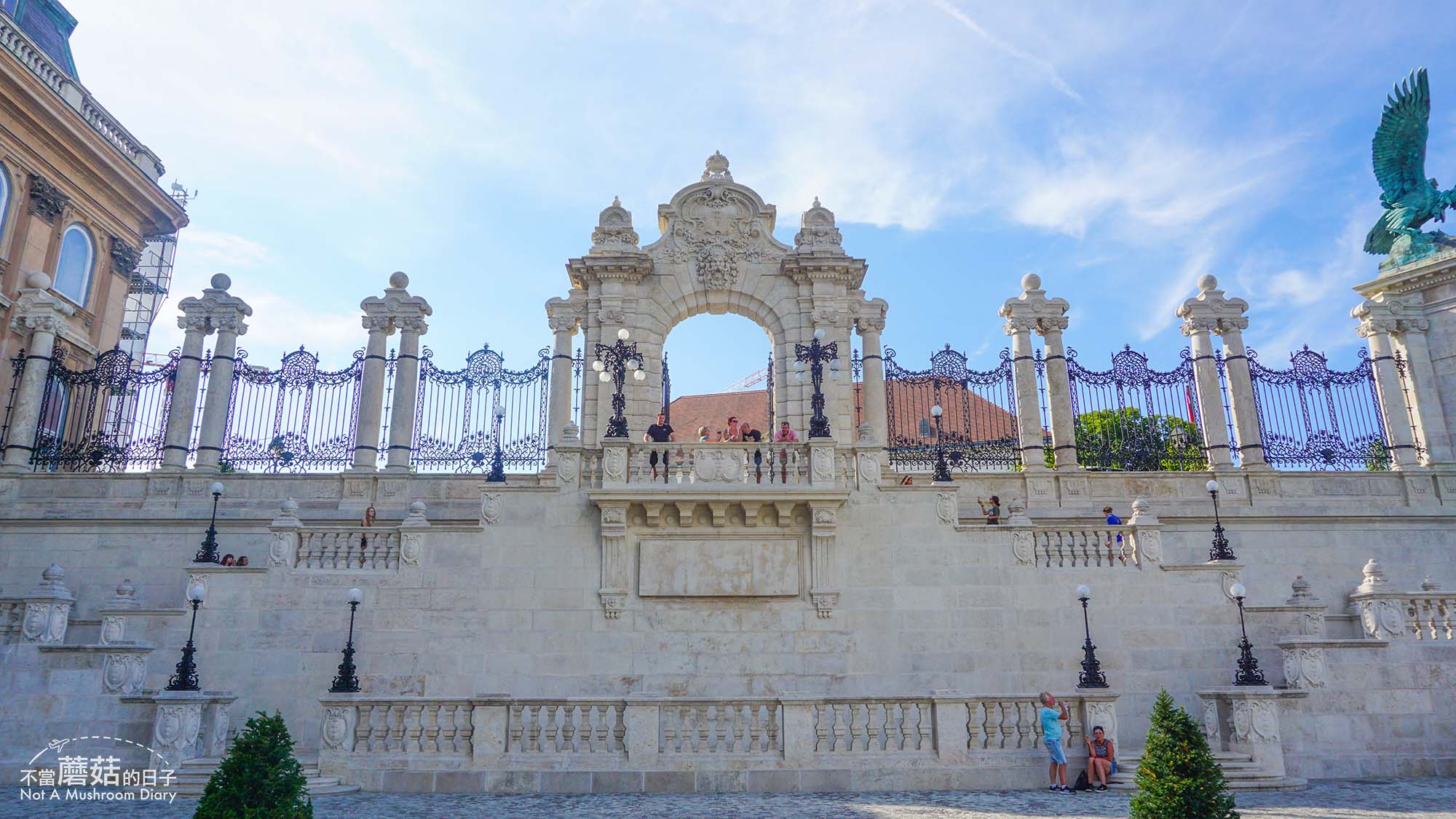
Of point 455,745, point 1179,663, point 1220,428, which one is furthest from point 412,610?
point 1220,428

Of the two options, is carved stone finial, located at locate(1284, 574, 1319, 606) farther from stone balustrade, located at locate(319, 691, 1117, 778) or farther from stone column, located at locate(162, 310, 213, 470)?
stone column, located at locate(162, 310, 213, 470)

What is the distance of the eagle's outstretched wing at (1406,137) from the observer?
25.8 metres

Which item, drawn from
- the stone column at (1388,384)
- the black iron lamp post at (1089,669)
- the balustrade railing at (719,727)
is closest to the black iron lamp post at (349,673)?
the balustrade railing at (719,727)

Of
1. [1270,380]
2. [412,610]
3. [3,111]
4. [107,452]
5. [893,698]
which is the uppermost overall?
[3,111]

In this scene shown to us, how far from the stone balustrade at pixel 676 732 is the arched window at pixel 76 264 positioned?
22218mm

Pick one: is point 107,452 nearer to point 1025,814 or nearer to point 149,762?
point 149,762

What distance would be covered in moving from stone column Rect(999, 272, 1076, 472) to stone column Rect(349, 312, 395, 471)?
656 inches

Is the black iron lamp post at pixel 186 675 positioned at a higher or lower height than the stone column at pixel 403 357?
lower

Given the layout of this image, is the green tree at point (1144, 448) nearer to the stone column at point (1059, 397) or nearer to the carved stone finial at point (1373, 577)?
the stone column at point (1059, 397)

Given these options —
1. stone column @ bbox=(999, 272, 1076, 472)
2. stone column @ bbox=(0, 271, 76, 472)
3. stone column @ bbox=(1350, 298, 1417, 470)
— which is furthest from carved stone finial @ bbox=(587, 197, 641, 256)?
stone column @ bbox=(1350, 298, 1417, 470)

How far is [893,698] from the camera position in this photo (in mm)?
13891

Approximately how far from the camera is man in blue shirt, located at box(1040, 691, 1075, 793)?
522 inches

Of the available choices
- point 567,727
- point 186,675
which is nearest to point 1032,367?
point 567,727

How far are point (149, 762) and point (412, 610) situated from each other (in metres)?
4.59
